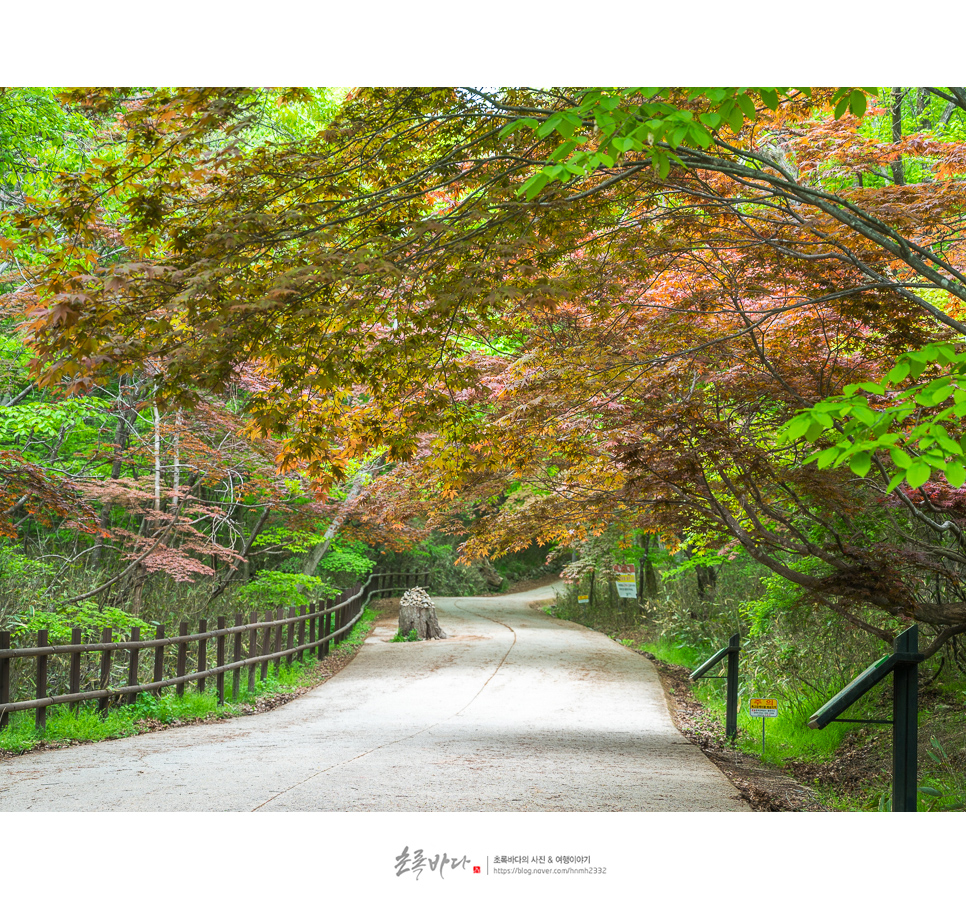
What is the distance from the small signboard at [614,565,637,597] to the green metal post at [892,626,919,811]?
853 centimetres

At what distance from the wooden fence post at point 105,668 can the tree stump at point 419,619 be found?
865 centimetres

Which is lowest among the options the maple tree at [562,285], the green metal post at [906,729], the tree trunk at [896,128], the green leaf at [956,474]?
the green metal post at [906,729]

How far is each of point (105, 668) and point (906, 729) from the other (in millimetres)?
6264

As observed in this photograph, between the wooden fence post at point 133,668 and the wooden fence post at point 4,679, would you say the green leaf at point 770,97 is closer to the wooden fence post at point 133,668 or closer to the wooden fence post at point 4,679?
the wooden fence post at point 4,679

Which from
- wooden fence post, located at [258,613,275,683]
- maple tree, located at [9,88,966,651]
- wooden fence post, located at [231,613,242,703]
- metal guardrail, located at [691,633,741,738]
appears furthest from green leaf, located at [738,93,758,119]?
wooden fence post, located at [258,613,275,683]

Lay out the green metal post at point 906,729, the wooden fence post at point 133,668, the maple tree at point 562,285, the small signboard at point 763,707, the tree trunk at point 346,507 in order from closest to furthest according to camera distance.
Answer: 1. the maple tree at point 562,285
2. the green metal post at point 906,729
3. the small signboard at point 763,707
4. the wooden fence post at point 133,668
5. the tree trunk at point 346,507

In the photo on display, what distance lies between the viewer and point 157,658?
23.5ft

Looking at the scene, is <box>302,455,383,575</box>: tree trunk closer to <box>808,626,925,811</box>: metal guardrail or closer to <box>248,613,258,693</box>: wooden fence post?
<box>248,613,258,693</box>: wooden fence post

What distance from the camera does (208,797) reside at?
12.3 ft

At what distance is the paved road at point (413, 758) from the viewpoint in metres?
3.83

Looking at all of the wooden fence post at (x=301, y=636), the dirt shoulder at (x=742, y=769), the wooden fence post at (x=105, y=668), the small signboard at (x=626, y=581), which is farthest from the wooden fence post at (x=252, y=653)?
the small signboard at (x=626, y=581)

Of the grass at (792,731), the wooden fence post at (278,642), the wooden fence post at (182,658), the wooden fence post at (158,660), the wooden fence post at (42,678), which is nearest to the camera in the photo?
the wooden fence post at (42,678)
